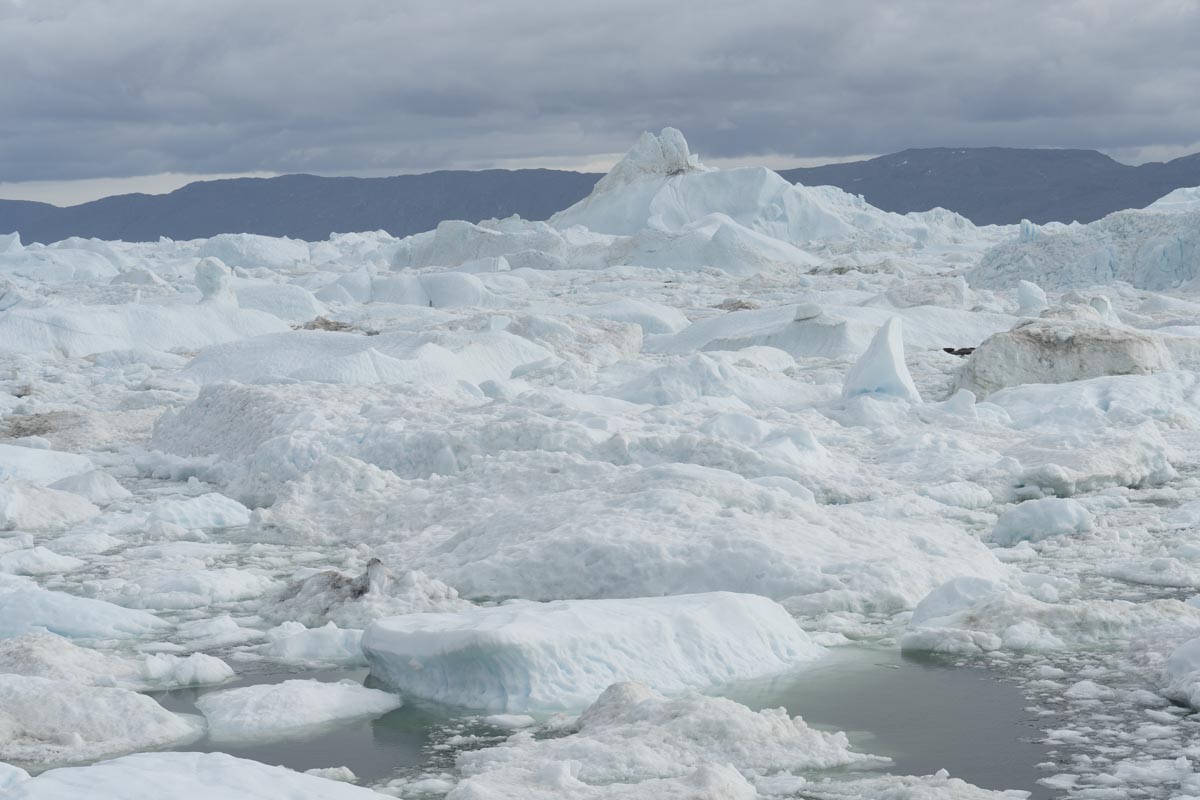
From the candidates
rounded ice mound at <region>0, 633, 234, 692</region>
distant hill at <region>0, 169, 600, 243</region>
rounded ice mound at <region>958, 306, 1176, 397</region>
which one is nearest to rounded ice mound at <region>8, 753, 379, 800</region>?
rounded ice mound at <region>0, 633, 234, 692</region>

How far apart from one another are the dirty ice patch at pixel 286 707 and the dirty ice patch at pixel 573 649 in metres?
0.20

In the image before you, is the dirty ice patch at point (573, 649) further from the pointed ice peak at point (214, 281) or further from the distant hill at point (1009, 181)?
the distant hill at point (1009, 181)

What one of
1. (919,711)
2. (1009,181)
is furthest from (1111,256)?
(1009,181)

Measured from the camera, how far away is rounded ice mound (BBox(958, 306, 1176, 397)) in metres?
12.5

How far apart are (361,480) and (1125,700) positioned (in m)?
4.87

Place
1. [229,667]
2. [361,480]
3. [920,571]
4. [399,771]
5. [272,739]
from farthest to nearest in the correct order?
[361,480] → [920,571] → [229,667] → [272,739] → [399,771]

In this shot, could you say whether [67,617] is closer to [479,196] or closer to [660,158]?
[660,158]

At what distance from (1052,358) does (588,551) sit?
7.85 metres

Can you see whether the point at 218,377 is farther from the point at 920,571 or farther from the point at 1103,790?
the point at 1103,790

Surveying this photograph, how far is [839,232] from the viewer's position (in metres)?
44.8

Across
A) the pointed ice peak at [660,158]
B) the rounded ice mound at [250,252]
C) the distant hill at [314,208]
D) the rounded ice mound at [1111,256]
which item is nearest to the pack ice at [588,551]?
the rounded ice mound at [1111,256]

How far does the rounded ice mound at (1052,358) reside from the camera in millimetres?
12523

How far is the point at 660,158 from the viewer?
45625 mm

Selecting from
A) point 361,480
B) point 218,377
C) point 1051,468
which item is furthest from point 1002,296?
point 361,480
